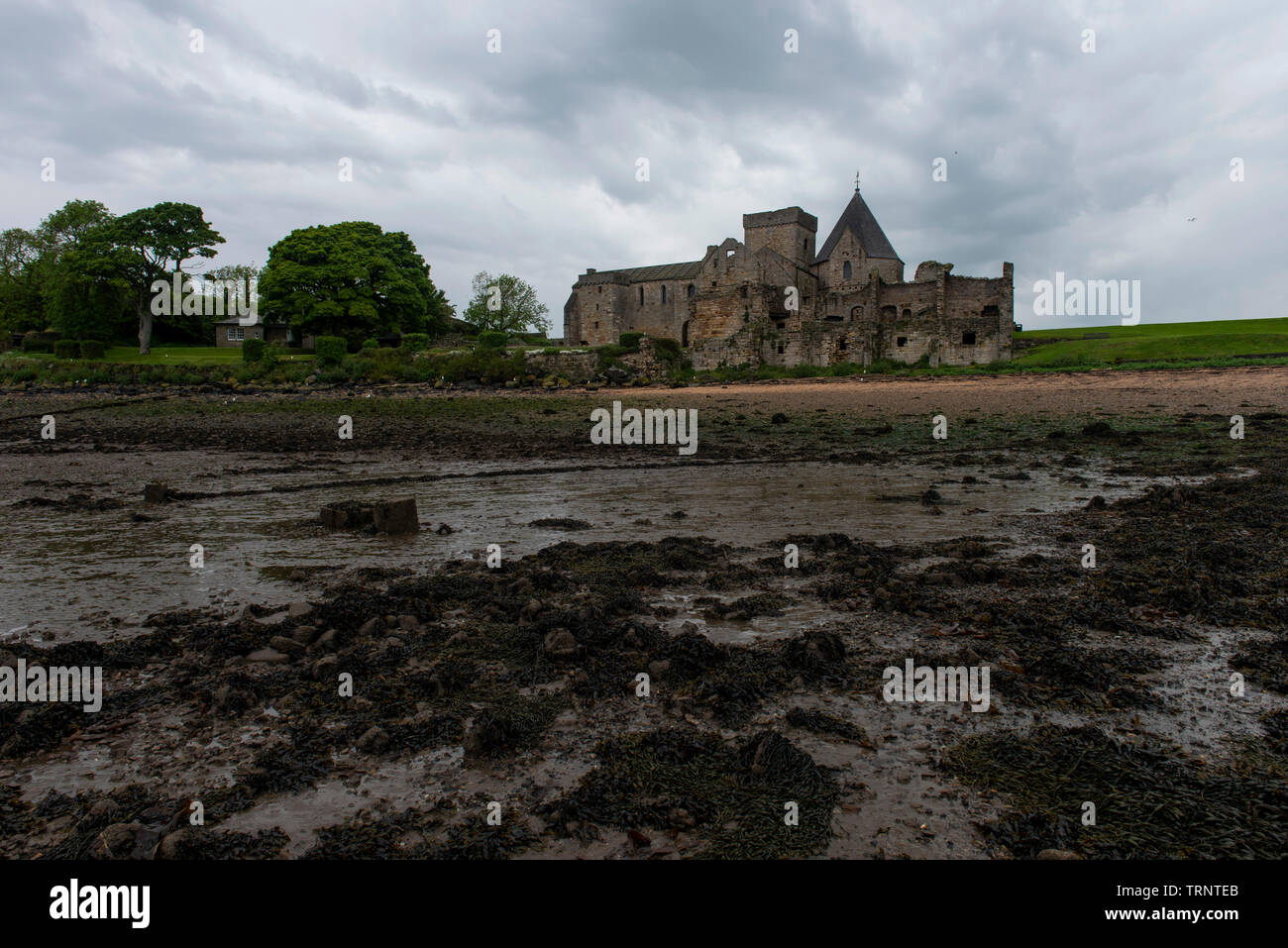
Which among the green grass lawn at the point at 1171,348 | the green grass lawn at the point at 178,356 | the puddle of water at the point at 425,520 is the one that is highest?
the green grass lawn at the point at 178,356

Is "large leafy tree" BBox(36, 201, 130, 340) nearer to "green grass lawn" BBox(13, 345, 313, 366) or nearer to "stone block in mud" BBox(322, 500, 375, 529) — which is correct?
"green grass lawn" BBox(13, 345, 313, 366)

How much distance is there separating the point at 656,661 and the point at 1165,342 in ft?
154

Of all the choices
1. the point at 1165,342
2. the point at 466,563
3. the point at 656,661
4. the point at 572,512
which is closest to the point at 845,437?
the point at 572,512

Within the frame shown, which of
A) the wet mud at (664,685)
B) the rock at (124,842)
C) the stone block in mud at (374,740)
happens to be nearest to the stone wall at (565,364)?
the wet mud at (664,685)

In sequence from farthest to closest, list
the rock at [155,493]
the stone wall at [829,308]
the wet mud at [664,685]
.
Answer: the stone wall at [829,308] < the rock at [155,493] < the wet mud at [664,685]

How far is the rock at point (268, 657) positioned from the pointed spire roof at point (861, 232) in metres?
68.3

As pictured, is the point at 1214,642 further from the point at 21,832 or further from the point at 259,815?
the point at 21,832

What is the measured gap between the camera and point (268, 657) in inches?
188

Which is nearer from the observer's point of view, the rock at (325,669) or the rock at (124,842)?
the rock at (124,842)

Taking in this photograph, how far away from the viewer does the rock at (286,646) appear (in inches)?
192

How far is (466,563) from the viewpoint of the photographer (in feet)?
23.9

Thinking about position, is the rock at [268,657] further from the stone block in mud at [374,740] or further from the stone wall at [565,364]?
the stone wall at [565,364]
